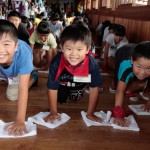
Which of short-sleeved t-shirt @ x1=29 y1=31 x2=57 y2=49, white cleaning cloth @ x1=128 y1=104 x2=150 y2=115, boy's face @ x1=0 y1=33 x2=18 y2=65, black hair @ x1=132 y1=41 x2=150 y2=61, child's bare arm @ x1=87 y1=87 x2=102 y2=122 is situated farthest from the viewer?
short-sleeved t-shirt @ x1=29 y1=31 x2=57 y2=49

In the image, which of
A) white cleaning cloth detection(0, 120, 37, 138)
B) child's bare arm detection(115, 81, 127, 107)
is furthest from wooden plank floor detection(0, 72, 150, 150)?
child's bare arm detection(115, 81, 127, 107)

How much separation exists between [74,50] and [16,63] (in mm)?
373

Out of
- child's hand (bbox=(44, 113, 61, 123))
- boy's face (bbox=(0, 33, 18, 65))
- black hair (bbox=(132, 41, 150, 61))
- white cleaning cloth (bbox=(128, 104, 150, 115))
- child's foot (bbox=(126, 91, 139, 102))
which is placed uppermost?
boy's face (bbox=(0, 33, 18, 65))

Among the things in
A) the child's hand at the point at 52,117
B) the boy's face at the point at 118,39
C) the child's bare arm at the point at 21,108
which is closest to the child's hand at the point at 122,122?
the child's hand at the point at 52,117

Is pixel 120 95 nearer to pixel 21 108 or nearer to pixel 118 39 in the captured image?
pixel 21 108

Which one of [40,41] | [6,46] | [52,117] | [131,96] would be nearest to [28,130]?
[52,117]

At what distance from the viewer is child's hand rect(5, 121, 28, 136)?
132 centimetres

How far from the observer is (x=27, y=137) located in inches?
51.8

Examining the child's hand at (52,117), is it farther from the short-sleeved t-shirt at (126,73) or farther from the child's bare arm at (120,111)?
the short-sleeved t-shirt at (126,73)

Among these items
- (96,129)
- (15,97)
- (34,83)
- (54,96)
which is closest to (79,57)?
(54,96)

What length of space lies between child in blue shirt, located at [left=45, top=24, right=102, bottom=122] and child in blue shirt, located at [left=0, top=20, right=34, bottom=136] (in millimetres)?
174

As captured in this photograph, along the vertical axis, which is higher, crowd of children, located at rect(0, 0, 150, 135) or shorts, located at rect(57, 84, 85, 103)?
crowd of children, located at rect(0, 0, 150, 135)

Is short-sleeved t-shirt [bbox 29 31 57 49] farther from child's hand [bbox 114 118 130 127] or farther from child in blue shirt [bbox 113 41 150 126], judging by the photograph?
child's hand [bbox 114 118 130 127]

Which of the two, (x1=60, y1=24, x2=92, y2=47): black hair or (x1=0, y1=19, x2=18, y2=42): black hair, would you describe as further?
(x1=60, y1=24, x2=92, y2=47): black hair
